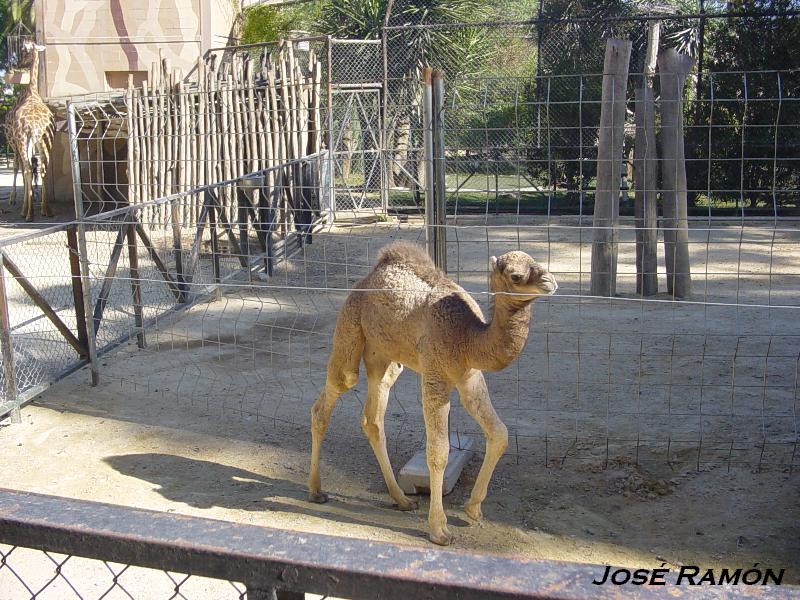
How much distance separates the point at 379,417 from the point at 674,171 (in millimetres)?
5501

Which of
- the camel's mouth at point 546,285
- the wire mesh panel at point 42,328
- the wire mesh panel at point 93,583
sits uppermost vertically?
the camel's mouth at point 546,285

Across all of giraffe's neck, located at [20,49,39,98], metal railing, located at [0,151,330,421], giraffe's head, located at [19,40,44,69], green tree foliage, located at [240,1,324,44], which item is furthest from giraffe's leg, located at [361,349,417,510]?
green tree foliage, located at [240,1,324,44]

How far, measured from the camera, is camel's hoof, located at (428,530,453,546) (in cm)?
431

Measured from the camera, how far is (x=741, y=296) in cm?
929

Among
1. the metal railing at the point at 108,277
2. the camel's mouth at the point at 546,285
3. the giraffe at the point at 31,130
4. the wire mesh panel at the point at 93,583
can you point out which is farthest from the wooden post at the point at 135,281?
the giraffe at the point at 31,130

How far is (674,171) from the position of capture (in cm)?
903

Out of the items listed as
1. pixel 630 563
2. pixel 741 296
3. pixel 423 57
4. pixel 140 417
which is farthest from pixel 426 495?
pixel 423 57

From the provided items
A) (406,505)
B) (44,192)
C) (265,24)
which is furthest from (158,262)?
(265,24)

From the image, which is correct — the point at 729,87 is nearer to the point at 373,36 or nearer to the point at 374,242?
the point at 374,242

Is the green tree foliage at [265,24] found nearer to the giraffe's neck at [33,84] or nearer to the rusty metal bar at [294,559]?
the giraffe's neck at [33,84]

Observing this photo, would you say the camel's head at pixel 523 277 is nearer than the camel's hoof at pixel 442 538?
Yes

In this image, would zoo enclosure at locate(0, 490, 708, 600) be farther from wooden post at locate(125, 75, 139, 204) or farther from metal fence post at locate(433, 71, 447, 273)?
wooden post at locate(125, 75, 139, 204)

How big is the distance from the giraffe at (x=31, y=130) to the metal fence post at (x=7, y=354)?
10033 mm

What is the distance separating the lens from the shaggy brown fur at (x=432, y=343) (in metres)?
4.00
